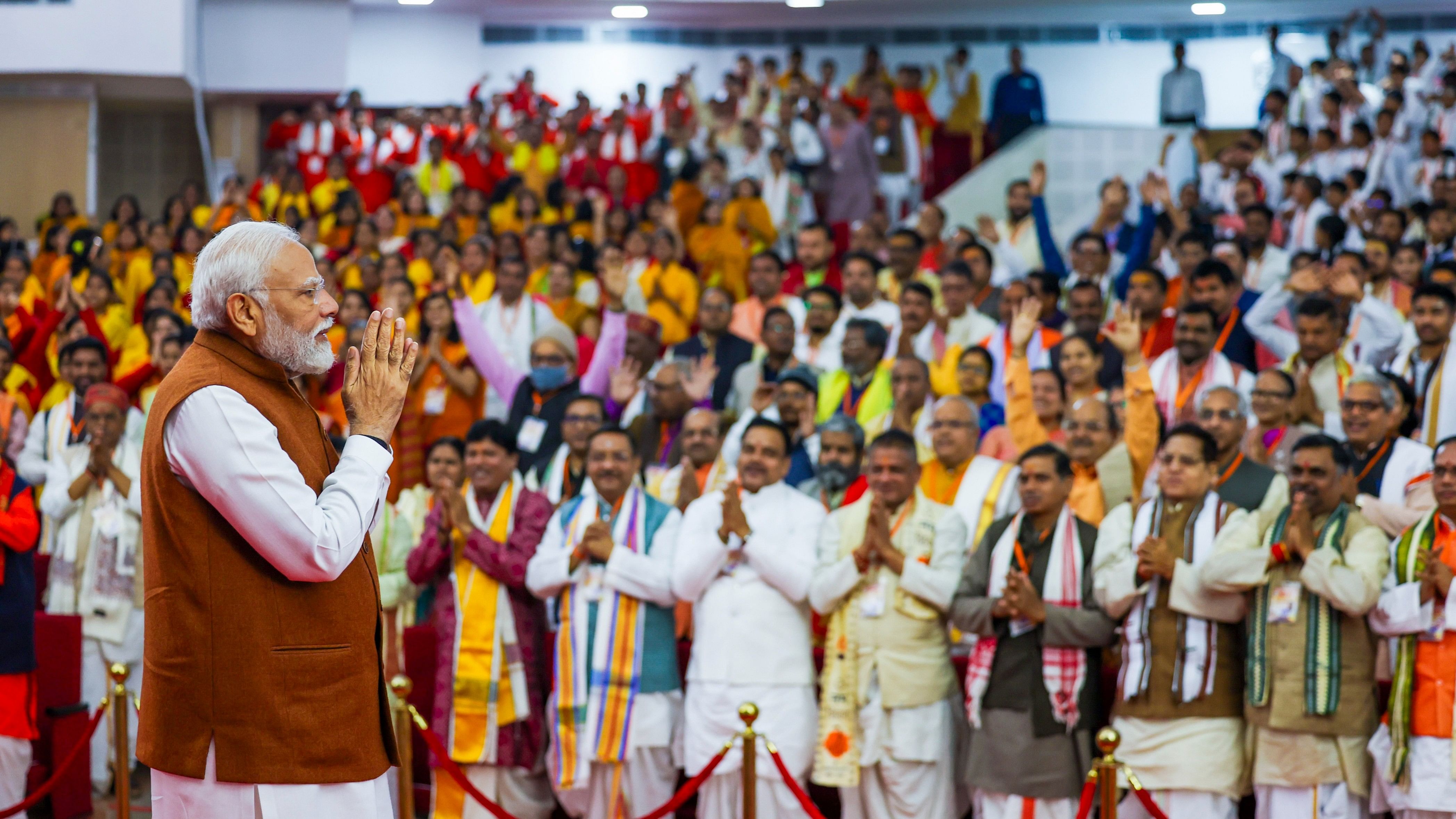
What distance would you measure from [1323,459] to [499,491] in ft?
10.5

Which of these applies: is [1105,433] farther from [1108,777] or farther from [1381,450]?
[1108,777]

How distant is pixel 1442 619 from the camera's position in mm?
4867

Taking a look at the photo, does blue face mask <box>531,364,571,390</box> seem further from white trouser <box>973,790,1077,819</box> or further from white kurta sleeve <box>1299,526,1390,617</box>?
white kurta sleeve <box>1299,526,1390,617</box>

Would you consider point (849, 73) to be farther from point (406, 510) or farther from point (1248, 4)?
point (406, 510)

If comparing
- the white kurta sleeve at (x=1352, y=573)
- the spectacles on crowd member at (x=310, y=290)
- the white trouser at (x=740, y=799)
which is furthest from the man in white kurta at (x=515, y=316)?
the spectacles on crowd member at (x=310, y=290)

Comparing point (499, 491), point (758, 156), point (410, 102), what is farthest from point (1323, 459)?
point (410, 102)

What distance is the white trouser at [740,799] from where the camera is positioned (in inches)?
218

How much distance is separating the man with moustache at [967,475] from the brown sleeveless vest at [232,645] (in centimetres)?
373

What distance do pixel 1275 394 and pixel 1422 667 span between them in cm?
175

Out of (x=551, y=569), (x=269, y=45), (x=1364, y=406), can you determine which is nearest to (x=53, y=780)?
(x=551, y=569)

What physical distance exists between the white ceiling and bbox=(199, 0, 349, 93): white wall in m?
1.97

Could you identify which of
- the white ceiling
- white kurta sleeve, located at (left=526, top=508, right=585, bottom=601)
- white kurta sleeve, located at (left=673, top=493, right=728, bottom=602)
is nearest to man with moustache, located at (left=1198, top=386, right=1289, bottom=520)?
white kurta sleeve, located at (left=673, top=493, right=728, bottom=602)

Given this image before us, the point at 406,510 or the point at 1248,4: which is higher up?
the point at 1248,4

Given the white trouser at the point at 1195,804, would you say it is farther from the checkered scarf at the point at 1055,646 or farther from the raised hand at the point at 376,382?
the raised hand at the point at 376,382
